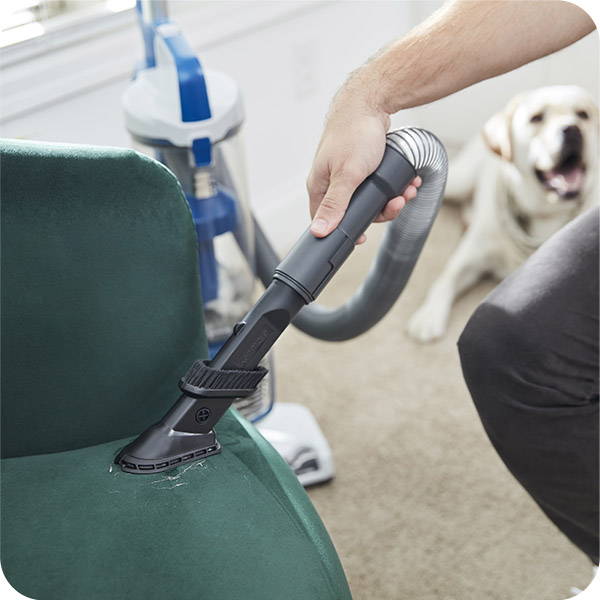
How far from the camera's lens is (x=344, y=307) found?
4.42 feet

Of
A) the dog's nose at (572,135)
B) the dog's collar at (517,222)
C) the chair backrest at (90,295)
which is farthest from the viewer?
the dog's collar at (517,222)

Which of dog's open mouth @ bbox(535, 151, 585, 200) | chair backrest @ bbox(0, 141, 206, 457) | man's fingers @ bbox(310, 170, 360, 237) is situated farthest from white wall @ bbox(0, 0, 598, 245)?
man's fingers @ bbox(310, 170, 360, 237)

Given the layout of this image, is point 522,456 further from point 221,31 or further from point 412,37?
point 221,31

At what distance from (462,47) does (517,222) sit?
3.86ft

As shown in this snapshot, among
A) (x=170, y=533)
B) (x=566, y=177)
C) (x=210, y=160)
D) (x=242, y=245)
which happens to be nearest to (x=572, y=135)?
(x=566, y=177)

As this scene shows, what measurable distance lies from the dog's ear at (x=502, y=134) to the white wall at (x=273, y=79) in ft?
1.63

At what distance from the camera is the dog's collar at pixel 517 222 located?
2094mm

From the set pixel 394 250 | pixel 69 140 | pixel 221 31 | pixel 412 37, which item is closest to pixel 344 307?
pixel 394 250

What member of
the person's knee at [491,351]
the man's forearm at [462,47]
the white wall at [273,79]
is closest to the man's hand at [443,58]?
the man's forearm at [462,47]

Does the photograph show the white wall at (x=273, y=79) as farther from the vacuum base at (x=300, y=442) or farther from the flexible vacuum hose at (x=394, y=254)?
the vacuum base at (x=300, y=442)

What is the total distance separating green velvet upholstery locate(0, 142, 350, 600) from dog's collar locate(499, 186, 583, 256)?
50.8 inches

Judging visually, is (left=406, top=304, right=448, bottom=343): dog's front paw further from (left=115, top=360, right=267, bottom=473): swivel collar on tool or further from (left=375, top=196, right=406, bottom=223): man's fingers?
(left=115, top=360, right=267, bottom=473): swivel collar on tool

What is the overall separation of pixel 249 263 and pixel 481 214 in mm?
875

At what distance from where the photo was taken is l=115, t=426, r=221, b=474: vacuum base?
35.6 inches
